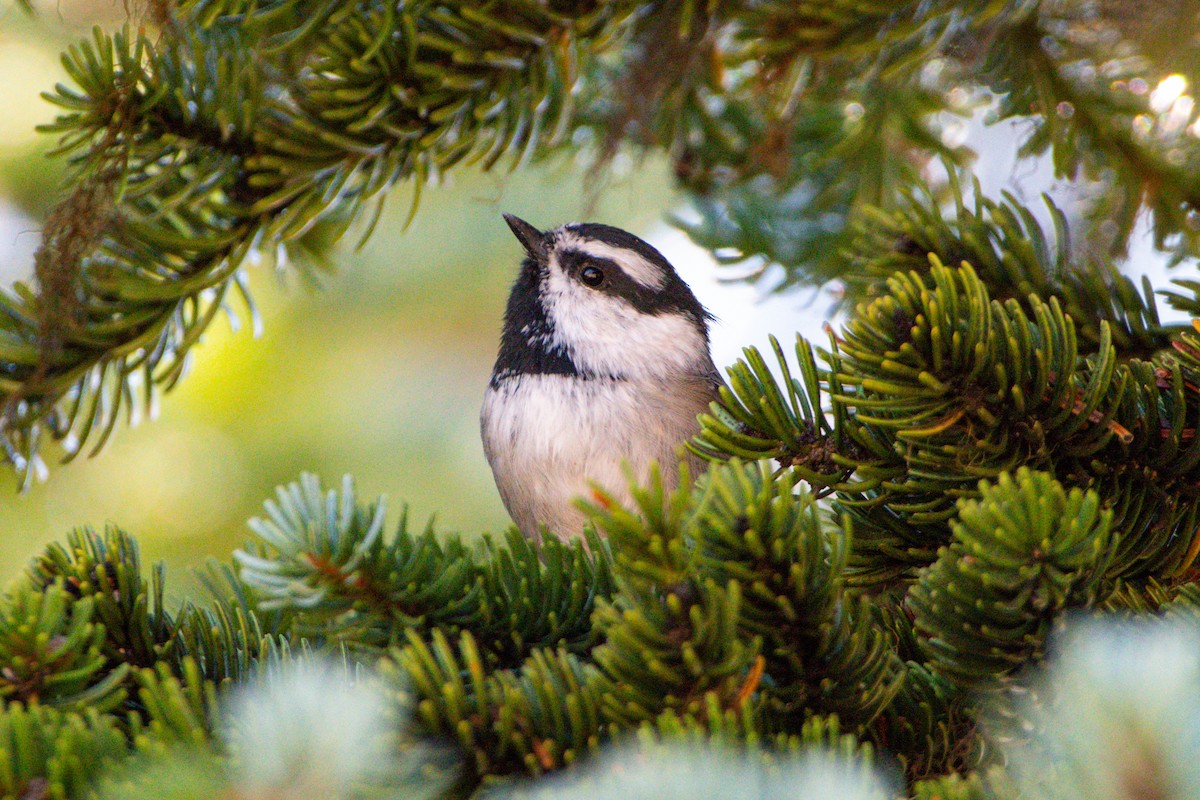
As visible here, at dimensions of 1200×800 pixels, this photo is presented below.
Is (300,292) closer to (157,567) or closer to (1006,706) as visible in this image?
(157,567)

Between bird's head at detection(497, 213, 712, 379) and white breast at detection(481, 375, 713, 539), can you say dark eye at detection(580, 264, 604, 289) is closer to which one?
bird's head at detection(497, 213, 712, 379)

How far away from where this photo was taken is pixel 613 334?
2.57 meters

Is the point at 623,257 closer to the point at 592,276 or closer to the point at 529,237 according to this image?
the point at 592,276

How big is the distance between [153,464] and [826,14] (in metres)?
2.12

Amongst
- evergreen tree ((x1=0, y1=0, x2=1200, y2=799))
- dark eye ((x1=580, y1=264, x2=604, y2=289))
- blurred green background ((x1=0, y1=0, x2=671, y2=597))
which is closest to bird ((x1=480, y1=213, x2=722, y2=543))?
dark eye ((x1=580, y1=264, x2=604, y2=289))

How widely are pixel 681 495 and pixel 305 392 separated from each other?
91.3 inches

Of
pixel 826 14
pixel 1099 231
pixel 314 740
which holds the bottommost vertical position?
pixel 314 740

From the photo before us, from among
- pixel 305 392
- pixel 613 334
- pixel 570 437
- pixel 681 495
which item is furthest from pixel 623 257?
pixel 681 495

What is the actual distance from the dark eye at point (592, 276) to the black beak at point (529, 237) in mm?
113

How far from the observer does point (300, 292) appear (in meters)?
3.22

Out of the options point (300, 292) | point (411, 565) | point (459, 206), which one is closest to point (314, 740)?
point (411, 565)

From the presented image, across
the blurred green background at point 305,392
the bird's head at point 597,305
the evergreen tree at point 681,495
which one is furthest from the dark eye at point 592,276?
the evergreen tree at point 681,495

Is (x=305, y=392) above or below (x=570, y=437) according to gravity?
above

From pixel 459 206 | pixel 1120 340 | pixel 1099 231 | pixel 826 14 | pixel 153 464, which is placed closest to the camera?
→ pixel 826 14
